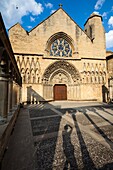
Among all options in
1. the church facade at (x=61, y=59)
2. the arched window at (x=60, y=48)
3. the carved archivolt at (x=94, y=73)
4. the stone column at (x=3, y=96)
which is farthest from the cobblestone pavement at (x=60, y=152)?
the arched window at (x=60, y=48)

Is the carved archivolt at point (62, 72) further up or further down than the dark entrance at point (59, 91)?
further up

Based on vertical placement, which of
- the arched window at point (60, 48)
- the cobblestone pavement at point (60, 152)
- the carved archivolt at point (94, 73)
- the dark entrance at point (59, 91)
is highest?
the arched window at point (60, 48)

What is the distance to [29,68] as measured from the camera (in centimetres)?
1155

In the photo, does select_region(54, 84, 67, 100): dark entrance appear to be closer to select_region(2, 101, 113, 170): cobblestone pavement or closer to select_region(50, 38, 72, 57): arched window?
select_region(50, 38, 72, 57): arched window

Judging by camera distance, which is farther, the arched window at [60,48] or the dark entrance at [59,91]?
the dark entrance at [59,91]

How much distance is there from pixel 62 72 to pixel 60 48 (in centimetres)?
325

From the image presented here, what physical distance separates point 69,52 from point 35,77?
5906mm

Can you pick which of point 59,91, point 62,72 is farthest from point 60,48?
point 59,91

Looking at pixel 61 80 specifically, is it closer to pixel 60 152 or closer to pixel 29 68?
pixel 29 68

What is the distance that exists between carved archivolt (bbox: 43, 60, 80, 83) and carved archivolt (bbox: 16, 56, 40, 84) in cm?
120

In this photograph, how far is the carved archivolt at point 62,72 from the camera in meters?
12.6

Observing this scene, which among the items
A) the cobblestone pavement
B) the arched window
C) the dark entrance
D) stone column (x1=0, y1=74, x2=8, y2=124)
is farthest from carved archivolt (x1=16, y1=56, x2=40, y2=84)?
the cobblestone pavement

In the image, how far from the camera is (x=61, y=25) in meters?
13.2

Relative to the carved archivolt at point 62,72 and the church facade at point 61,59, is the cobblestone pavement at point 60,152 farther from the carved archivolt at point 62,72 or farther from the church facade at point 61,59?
the carved archivolt at point 62,72
